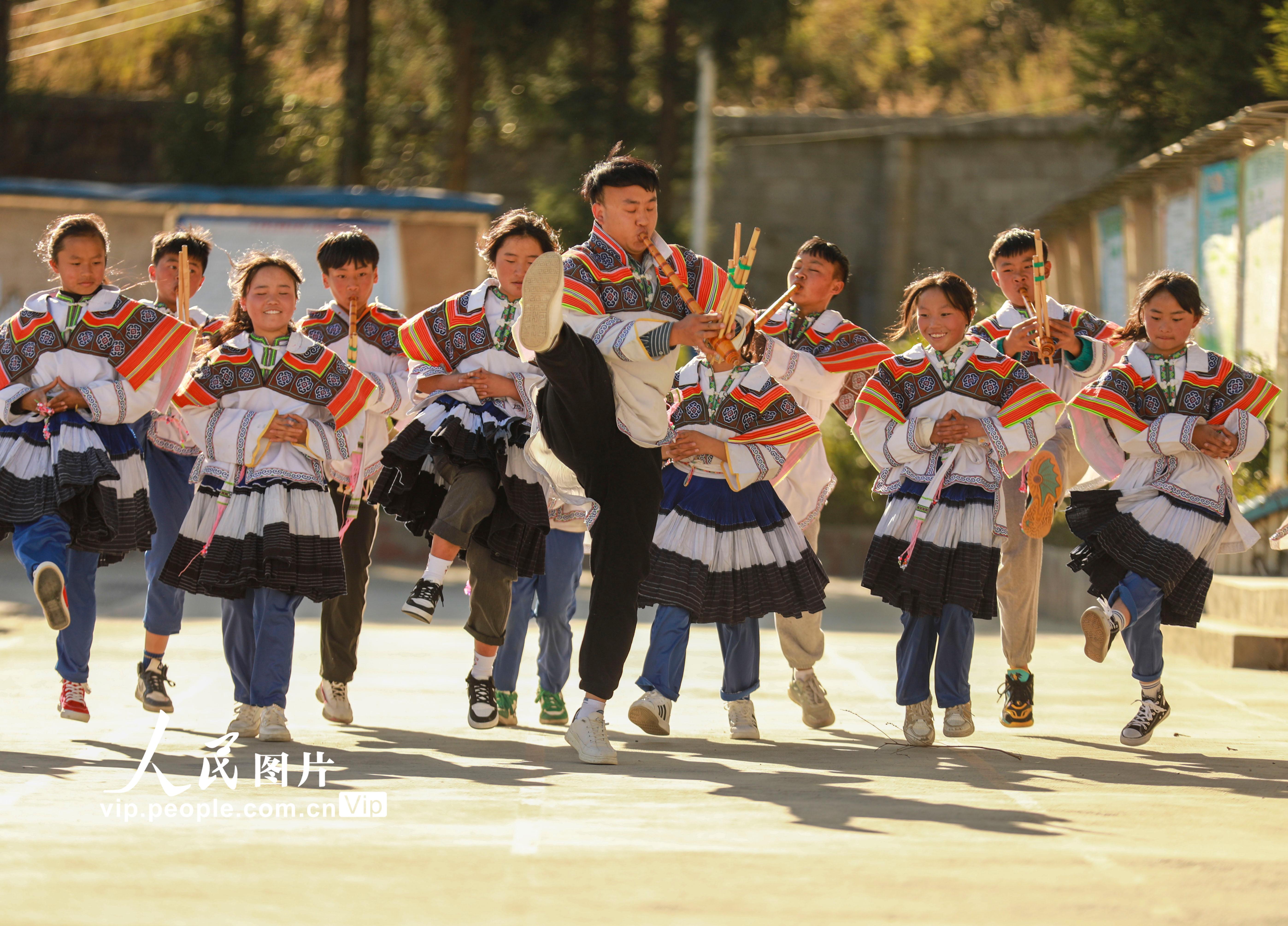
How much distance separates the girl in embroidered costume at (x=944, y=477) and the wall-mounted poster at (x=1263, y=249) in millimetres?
5654

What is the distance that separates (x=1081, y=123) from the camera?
20828 mm

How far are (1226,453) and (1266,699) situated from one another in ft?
5.79

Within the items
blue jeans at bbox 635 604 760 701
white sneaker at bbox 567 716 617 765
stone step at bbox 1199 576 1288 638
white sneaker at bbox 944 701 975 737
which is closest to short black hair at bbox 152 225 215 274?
blue jeans at bbox 635 604 760 701

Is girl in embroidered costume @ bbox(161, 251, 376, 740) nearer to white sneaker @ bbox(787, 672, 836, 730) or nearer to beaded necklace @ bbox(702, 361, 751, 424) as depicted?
beaded necklace @ bbox(702, 361, 751, 424)

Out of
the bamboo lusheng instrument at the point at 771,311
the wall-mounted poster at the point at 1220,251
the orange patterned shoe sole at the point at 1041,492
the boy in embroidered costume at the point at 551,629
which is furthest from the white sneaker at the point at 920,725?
the wall-mounted poster at the point at 1220,251

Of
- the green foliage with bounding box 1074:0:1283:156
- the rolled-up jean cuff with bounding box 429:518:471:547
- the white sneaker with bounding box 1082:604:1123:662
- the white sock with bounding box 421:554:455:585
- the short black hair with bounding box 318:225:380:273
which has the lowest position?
the white sneaker with bounding box 1082:604:1123:662

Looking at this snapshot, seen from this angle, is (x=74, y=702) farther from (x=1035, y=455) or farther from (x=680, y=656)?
(x=1035, y=455)

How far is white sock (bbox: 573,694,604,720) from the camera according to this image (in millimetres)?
5430

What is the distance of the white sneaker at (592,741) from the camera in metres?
5.34

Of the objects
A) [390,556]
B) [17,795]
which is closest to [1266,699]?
[17,795]

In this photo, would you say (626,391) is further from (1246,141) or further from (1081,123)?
(1081,123)

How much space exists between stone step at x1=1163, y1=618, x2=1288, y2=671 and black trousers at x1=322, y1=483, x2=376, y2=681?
4027 mm

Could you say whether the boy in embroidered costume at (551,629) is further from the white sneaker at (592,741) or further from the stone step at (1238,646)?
the stone step at (1238,646)

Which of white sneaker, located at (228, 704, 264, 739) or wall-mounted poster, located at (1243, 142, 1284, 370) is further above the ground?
wall-mounted poster, located at (1243, 142, 1284, 370)
